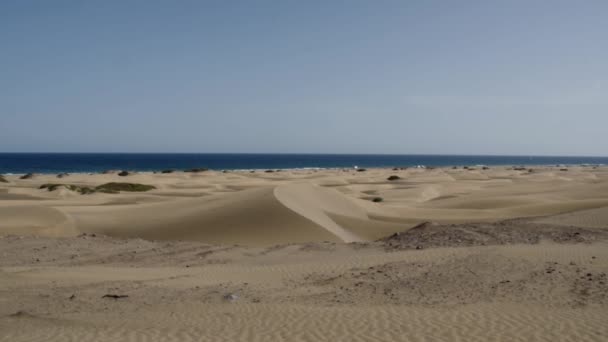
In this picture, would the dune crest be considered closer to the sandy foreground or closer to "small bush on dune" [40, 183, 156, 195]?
the sandy foreground

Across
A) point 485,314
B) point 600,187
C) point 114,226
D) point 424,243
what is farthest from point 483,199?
point 485,314

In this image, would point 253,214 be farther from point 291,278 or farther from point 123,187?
point 123,187

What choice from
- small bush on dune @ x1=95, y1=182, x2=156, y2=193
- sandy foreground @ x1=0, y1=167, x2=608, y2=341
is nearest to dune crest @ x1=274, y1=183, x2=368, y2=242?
sandy foreground @ x1=0, y1=167, x2=608, y2=341

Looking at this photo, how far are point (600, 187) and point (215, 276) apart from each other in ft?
99.8

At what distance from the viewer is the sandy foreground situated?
8.48 m

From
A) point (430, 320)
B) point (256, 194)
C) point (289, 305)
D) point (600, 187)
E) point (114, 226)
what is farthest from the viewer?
point (600, 187)

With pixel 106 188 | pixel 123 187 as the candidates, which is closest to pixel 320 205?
pixel 106 188

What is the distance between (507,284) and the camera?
36.0 feet

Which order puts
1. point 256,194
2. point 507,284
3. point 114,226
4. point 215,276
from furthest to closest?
point 256,194 → point 114,226 → point 215,276 → point 507,284

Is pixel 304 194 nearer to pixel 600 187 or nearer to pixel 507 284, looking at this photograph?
pixel 507 284

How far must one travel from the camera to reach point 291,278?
12562 mm

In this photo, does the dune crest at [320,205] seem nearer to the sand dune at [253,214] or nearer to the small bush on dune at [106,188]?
the sand dune at [253,214]

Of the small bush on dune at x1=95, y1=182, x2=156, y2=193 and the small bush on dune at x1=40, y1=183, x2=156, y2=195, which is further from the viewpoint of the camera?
the small bush on dune at x1=95, y1=182, x2=156, y2=193

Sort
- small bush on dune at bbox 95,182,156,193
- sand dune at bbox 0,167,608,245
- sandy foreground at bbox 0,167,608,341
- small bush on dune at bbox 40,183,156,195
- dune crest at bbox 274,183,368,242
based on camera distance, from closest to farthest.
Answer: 1. sandy foreground at bbox 0,167,608,341
2. sand dune at bbox 0,167,608,245
3. dune crest at bbox 274,183,368,242
4. small bush on dune at bbox 40,183,156,195
5. small bush on dune at bbox 95,182,156,193
